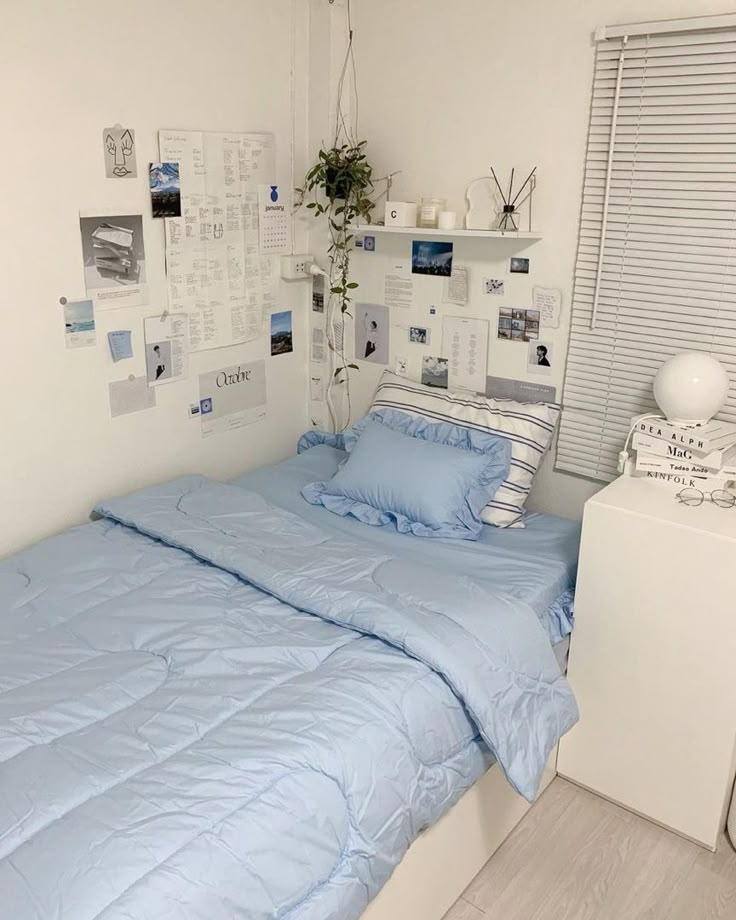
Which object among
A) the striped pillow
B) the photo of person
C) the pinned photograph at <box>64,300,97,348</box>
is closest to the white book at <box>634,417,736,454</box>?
the striped pillow

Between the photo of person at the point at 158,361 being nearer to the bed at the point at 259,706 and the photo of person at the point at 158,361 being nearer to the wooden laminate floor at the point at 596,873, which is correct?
the bed at the point at 259,706

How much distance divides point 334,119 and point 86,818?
2356 millimetres

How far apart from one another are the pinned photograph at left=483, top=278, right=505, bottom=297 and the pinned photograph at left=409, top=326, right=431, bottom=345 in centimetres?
27

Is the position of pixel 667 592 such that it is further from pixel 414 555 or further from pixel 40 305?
pixel 40 305

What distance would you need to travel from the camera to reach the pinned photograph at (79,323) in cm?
237

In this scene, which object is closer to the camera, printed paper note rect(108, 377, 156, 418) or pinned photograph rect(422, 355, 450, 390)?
printed paper note rect(108, 377, 156, 418)

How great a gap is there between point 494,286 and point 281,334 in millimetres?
823

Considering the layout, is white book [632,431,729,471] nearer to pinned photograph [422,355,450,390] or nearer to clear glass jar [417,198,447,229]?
pinned photograph [422,355,450,390]

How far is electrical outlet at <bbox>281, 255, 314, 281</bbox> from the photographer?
9.82 feet

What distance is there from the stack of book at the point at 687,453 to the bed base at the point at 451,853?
85 cm

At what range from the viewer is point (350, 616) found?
1893mm

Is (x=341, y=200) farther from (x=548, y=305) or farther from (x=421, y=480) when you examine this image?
(x=421, y=480)

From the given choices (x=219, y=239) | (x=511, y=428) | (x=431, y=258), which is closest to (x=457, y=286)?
(x=431, y=258)

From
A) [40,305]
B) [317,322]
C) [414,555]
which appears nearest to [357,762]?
[414,555]
